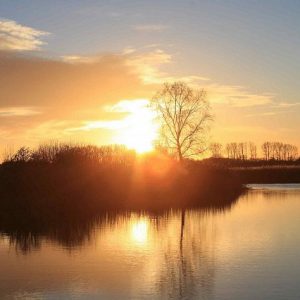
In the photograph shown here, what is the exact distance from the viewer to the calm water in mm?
9844

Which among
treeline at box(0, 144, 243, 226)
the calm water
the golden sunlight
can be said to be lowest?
the calm water

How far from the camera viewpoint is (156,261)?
41.8 ft

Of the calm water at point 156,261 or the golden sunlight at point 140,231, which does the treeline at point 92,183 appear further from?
the calm water at point 156,261

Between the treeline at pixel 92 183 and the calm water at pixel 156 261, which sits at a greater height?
the treeline at pixel 92 183

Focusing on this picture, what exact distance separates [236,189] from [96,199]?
776 inches

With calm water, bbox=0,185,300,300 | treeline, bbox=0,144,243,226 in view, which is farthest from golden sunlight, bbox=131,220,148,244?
treeline, bbox=0,144,243,226

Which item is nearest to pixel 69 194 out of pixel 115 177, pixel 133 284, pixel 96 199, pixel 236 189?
pixel 96 199

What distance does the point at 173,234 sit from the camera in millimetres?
17594

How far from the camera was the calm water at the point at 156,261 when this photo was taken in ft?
32.3

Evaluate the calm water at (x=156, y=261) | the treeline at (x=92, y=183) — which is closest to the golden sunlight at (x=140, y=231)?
the calm water at (x=156, y=261)

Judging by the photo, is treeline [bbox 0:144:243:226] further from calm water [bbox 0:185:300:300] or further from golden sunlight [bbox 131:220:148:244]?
calm water [bbox 0:185:300:300]

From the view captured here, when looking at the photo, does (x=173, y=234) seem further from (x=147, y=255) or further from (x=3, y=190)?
(x=3, y=190)

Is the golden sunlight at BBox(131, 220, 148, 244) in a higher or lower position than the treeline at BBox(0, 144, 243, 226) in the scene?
lower

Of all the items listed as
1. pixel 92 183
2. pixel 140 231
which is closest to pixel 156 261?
pixel 140 231
